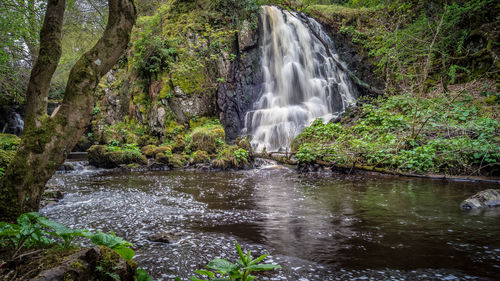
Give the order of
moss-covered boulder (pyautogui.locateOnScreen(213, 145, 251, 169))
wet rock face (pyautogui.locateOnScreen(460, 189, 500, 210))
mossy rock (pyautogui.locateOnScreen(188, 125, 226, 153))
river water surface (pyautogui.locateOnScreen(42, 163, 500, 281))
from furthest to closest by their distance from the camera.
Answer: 1. mossy rock (pyautogui.locateOnScreen(188, 125, 226, 153))
2. moss-covered boulder (pyautogui.locateOnScreen(213, 145, 251, 169))
3. wet rock face (pyautogui.locateOnScreen(460, 189, 500, 210))
4. river water surface (pyautogui.locateOnScreen(42, 163, 500, 281))

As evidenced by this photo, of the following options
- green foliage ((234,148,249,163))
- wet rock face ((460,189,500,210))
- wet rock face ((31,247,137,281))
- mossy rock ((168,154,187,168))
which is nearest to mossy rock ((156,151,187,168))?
mossy rock ((168,154,187,168))

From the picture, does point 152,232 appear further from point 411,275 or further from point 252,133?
point 252,133

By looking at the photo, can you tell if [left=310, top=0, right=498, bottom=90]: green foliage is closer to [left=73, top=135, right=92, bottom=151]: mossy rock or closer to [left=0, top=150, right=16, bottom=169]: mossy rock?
[left=0, top=150, right=16, bottom=169]: mossy rock

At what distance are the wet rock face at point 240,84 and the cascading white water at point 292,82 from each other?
51cm

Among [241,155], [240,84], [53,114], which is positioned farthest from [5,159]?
[240,84]

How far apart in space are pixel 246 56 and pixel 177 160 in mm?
9679

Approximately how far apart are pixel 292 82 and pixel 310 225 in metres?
14.2

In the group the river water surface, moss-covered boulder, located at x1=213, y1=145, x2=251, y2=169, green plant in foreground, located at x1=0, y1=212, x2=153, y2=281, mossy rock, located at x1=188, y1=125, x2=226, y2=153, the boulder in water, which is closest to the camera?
green plant in foreground, located at x1=0, y1=212, x2=153, y2=281

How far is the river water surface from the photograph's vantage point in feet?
8.82

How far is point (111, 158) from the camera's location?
11.2 m

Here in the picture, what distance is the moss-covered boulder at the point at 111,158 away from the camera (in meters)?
11.2

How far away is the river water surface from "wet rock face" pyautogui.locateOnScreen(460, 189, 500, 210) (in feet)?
0.76

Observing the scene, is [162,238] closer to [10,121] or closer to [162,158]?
[162,158]

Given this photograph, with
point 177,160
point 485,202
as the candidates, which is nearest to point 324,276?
point 485,202
